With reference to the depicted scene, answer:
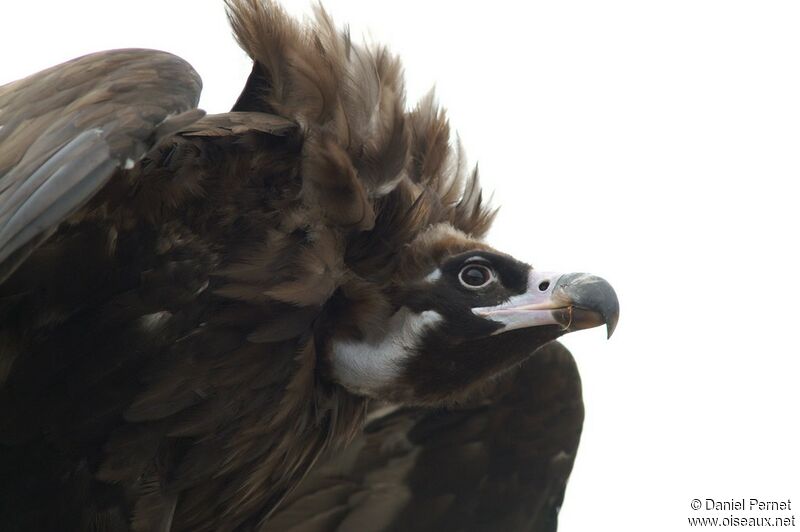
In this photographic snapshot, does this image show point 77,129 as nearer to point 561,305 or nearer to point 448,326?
point 448,326

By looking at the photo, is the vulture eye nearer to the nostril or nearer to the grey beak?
the nostril

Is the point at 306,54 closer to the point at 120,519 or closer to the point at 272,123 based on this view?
the point at 272,123

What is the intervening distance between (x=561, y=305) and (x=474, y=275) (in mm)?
361

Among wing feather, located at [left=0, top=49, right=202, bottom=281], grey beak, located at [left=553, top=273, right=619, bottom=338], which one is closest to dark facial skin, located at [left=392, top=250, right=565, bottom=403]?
grey beak, located at [left=553, top=273, right=619, bottom=338]

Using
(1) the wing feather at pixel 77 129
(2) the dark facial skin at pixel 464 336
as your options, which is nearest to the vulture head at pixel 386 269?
(2) the dark facial skin at pixel 464 336

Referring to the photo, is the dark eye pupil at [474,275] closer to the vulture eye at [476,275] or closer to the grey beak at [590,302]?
the vulture eye at [476,275]

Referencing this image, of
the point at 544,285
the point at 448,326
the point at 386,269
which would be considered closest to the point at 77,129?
the point at 386,269

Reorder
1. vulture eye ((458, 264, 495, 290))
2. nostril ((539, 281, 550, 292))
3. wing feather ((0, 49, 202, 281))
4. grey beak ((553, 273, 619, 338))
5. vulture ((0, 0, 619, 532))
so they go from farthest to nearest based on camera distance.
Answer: vulture eye ((458, 264, 495, 290))
nostril ((539, 281, 550, 292))
grey beak ((553, 273, 619, 338))
vulture ((0, 0, 619, 532))
wing feather ((0, 49, 202, 281))

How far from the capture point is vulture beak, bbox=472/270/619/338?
15.9 feet

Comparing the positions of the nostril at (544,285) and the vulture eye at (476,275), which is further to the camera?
the vulture eye at (476,275)

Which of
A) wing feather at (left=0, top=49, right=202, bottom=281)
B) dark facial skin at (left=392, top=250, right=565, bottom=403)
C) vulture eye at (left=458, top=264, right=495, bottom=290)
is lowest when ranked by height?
dark facial skin at (left=392, top=250, right=565, bottom=403)

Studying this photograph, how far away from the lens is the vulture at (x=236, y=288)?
4.62 m

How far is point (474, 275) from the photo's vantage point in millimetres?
5074

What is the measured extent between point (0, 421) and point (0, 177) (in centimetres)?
85
